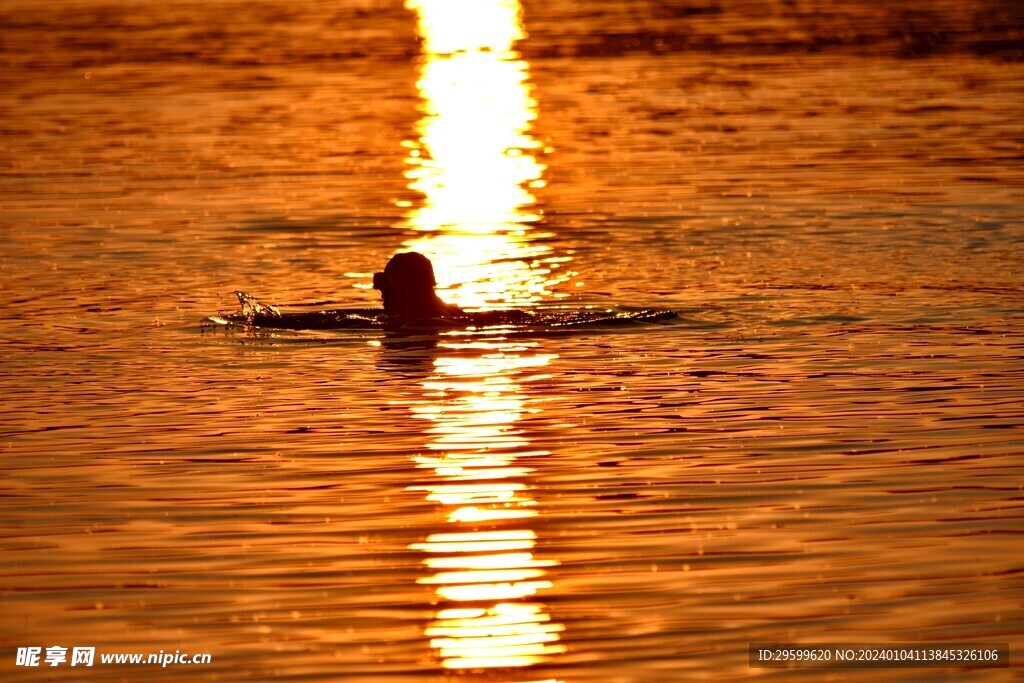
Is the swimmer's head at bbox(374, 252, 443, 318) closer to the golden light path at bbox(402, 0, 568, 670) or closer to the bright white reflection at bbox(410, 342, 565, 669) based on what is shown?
the golden light path at bbox(402, 0, 568, 670)

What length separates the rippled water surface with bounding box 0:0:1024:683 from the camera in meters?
9.31

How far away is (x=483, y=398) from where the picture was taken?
14.7m

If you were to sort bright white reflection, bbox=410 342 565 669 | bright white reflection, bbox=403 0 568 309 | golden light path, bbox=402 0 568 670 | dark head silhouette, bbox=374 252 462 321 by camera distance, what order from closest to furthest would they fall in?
bright white reflection, bbox=410 342 565 669 < golden light path, bbox=402 0 568 670 < dark head silhouette, bbox=374 252 462 321 < bright white reflection, bbox=403 0 568 309

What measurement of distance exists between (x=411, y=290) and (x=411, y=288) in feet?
0.08

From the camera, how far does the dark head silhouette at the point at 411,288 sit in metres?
17.8

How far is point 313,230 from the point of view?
24.7 metres

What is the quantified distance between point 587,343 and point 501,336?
882mm

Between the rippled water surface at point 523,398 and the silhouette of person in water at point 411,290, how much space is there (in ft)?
1.31

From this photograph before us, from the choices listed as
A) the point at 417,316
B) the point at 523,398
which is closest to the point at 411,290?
the point at 417,316

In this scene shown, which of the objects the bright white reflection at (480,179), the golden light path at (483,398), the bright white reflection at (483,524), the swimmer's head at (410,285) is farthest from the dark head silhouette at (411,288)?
the bright white reflection at (483,524)

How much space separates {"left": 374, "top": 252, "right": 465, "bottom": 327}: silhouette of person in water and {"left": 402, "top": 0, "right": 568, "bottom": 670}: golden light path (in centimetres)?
61

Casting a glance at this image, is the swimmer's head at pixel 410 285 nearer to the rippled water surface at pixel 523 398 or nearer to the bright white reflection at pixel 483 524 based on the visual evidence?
the rippled water surface at pixel 523 398

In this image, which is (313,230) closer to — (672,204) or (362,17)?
(672,204)

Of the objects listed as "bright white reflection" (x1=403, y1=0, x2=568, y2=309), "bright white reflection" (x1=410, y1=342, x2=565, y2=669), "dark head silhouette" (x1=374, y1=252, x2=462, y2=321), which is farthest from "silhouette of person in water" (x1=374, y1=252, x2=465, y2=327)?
"bright white reflection" (x1=410, y1=342, x2=565, y2=669)
